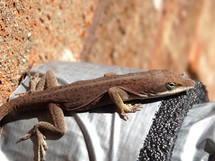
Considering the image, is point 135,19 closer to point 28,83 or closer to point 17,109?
point 28,83

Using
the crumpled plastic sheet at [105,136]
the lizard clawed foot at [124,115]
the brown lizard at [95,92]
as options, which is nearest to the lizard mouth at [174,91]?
the brown lizard at [95,92]

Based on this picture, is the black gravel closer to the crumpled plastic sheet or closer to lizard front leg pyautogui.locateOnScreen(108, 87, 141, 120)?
the crumpled plastic sheet

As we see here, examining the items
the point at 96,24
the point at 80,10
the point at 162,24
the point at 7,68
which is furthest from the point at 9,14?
the point at 162,24

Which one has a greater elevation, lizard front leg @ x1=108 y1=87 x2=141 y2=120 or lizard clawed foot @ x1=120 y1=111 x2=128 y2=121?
lizard front leg @ x1=108 y1=87 x2=141 y2=120

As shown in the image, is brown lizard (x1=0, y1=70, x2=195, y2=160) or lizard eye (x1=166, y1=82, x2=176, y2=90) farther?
lizard eye (x1=166, y1=82, x2=176, y2=90)

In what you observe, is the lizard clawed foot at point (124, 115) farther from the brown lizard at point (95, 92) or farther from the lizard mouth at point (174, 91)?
the lizard mouth at point (174, 91)

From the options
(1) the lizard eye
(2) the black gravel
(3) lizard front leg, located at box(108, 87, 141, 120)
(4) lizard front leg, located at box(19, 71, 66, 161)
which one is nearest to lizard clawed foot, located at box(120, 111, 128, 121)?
(3) lizard front leg, located at box(108, 87, 141, 120)

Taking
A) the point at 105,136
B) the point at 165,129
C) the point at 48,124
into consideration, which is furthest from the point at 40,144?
the point at 165,129
